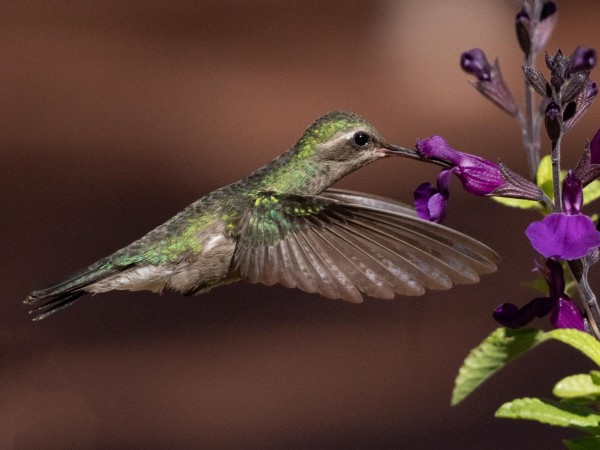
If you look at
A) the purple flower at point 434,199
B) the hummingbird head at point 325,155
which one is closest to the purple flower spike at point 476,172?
the purple flower at point 434,199

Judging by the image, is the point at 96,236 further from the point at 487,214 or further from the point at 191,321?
the point at 487,214

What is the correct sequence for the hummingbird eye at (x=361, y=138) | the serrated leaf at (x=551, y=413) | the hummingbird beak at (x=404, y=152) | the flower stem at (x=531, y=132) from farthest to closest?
the hummingbird eye at (x=361, y=138), the flower stem at (x=531, y=132), the hummingbird beak at (x=404, y=152), the serrated leaf at (x=551, y=413)

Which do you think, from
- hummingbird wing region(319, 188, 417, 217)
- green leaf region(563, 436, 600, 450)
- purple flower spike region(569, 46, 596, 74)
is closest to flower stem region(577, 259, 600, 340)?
green leaf region(563, 436, 600, 450)

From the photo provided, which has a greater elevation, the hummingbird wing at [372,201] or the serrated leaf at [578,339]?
the hummingbird wing at [372,201]

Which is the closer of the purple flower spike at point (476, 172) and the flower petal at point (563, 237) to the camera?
the flower petal at point (563, 237)

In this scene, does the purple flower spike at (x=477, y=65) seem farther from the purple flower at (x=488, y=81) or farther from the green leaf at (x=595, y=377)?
the green leaf at (x=595, y=377)

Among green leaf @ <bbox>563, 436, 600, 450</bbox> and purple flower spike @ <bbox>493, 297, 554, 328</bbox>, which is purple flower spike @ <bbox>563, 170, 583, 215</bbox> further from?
green leaf @ <bbox>563, 436, 600, 450</bbox>
